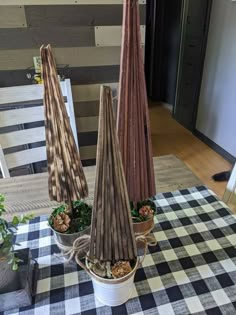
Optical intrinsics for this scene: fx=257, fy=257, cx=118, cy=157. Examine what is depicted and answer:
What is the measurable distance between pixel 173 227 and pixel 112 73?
1564mm

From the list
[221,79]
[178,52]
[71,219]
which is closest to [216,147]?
[221,79]

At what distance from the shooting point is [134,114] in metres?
0.55

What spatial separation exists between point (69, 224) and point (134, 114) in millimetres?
310

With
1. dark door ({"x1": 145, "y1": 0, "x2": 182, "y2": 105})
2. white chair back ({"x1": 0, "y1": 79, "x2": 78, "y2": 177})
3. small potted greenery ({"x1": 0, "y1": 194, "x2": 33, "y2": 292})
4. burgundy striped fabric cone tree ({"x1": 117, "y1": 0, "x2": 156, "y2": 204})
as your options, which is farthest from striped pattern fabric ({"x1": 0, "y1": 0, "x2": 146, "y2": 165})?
dark door ({"x1": 145, "y1": 0, "x2": 182, "y2": 105})

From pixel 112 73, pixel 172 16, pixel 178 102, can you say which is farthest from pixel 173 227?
pixel 172 16

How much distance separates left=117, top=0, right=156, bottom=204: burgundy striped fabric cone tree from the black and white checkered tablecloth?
7.7 inches

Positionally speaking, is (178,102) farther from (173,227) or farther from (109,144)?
(109,144)

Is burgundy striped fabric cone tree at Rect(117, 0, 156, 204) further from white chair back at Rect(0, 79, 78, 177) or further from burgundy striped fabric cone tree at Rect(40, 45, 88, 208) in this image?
white chair back at Rect(0, 79, 78, 177)

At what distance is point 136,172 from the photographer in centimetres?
61

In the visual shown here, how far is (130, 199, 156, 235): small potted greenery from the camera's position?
2.13ft

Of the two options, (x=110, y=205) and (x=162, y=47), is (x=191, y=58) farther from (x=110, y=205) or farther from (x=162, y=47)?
(x=110, y=205)

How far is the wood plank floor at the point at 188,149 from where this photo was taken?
A: 2.46m

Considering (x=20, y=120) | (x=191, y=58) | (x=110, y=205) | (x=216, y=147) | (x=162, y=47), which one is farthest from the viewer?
(x=162, y=47)

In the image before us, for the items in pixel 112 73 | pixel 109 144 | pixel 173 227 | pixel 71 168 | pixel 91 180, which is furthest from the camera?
pixel 112 73
